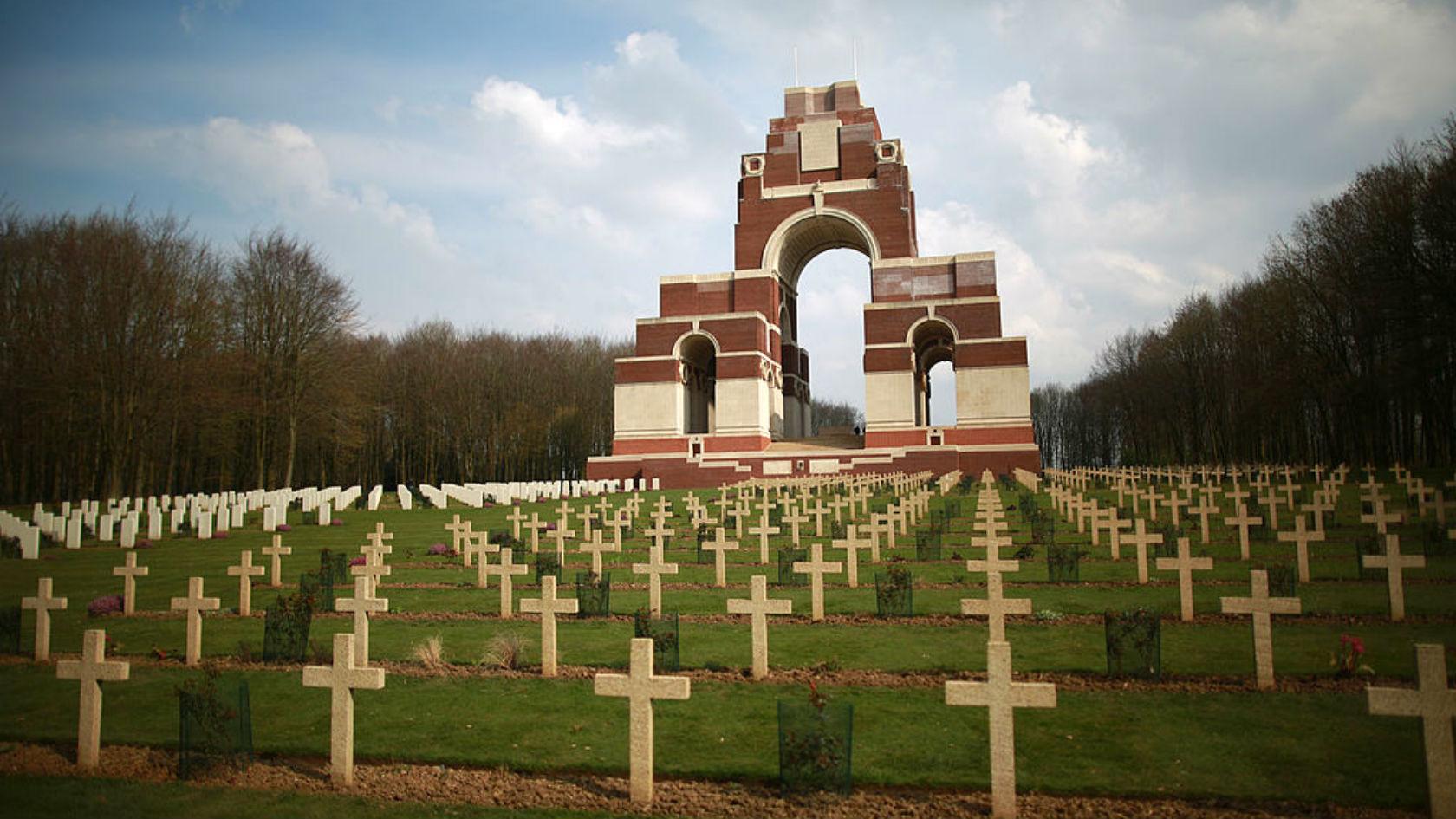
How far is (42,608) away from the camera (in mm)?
A: 7711

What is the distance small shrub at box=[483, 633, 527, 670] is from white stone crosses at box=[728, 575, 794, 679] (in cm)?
203

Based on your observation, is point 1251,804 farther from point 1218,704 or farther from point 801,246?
point 801,246

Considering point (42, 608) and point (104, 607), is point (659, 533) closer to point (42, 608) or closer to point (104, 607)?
point (104, 607)

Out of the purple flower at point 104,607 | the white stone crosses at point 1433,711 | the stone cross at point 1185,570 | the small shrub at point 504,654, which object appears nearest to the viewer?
the white stone crosses at point 1433,711

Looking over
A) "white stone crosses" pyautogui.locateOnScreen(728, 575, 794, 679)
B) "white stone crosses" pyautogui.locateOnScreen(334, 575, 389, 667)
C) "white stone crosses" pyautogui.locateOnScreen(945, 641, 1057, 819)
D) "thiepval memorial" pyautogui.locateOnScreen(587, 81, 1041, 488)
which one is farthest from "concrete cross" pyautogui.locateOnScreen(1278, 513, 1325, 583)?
"thiepval memorial" pyautogui.locateOnScreen(587, 81, 1041, 488)

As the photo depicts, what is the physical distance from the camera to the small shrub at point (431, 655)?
7.47m

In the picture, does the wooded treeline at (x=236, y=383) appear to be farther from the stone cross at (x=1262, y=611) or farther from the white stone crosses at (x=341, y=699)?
the stone cross at (x=1262, y=611)

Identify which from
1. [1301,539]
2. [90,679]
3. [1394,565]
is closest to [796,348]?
[1301,539]

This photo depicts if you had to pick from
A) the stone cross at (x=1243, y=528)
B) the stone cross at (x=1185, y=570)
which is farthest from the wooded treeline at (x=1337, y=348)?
the stone cross at (x=1185, y=570)

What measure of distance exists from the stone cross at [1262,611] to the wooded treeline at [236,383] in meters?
15.1

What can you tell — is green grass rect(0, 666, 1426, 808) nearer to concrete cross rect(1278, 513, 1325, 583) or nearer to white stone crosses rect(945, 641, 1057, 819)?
white stone crosses rect(945, 641, 1057, 819)

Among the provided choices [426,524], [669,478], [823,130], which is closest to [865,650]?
[426,524]

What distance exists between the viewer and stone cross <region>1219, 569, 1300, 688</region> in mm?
6223

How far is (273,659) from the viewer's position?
7.81 metres
